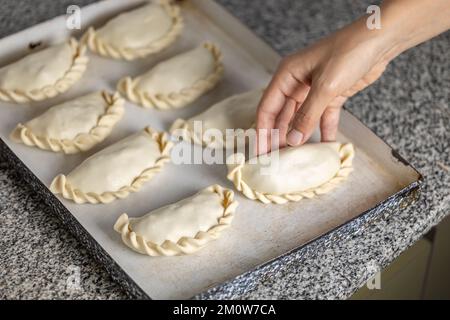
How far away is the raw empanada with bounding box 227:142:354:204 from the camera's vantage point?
1.60 m

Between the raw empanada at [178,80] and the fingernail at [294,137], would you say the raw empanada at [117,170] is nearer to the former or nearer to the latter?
the raw empanada at [178,80]

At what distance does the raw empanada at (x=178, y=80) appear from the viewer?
183 cm

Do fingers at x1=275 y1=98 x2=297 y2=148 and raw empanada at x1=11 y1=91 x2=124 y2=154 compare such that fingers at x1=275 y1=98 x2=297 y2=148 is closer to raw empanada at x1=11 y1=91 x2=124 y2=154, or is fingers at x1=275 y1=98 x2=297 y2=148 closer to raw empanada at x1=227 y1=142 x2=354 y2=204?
raw empanada at x1=227 y1=142 x2=354 y2=204

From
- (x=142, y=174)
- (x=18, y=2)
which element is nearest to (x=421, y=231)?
(x=142, y=174)

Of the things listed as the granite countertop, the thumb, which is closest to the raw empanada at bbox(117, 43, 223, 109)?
the granite countertop

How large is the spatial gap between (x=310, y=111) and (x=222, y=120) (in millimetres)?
332

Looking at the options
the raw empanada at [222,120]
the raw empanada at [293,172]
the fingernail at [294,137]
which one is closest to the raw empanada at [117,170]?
the raw empanada at [222,120]

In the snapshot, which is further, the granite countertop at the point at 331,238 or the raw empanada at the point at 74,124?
the raw empanada at the point at 74,124

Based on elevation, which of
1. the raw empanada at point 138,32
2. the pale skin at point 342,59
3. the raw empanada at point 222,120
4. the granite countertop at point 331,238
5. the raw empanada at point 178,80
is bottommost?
the granite countertop at point 331,238

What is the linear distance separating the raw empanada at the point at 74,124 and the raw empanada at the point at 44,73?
8cm

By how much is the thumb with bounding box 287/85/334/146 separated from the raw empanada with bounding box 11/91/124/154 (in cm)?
48
